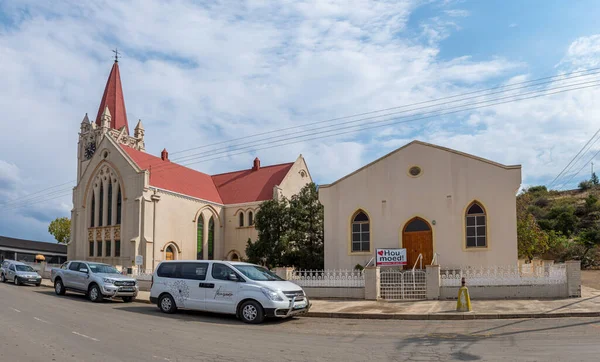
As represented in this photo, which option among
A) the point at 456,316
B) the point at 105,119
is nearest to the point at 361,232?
the point at 456,316

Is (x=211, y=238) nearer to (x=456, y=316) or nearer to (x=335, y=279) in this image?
(x=335, y=279)

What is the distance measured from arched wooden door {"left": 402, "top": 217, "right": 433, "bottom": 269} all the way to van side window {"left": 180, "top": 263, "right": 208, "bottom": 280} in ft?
38.6

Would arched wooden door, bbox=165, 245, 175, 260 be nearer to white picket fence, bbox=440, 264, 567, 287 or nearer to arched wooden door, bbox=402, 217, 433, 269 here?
arched wooden door, bbox=402, 217, 433, 269

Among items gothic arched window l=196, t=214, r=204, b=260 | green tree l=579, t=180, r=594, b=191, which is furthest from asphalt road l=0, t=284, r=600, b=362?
green tree l=579, t=180, r=594, b=191

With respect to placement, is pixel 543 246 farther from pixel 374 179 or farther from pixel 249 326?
pixel 249 326

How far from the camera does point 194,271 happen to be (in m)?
15.9

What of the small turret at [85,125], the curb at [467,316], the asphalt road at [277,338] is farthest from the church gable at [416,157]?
the small turret at [85,125]

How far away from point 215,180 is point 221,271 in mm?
34967

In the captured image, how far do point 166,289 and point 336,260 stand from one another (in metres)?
11.2

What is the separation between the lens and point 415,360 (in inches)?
356

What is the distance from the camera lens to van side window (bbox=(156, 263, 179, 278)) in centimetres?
1639

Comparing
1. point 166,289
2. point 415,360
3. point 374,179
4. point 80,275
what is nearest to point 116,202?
point 80,275

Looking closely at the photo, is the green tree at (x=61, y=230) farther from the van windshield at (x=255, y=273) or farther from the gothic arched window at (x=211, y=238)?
the van windshield at (x=255, y=273)

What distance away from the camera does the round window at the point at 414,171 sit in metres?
24.6
